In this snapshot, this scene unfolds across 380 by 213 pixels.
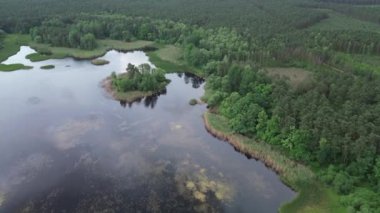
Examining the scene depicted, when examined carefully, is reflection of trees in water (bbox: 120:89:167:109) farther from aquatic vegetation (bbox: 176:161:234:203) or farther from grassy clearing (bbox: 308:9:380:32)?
grassy clearing (bbox: 308:9:380:32)

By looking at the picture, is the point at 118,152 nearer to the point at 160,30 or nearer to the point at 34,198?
the point at 34,198

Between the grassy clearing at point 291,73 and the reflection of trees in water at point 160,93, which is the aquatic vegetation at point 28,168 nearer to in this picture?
the reflection of trees in water at point 160,93

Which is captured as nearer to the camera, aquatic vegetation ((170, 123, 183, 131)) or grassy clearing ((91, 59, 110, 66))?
aquatic vegetation ((170, 123, 183, 131))

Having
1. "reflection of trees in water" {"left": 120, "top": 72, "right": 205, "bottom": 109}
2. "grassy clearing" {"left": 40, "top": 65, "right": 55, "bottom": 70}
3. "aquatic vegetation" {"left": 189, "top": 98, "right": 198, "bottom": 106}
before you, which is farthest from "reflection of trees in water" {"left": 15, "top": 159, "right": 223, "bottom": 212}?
"grassy clearing" {"left": 40, "top": 65, "right": 55, "bottom": 70}

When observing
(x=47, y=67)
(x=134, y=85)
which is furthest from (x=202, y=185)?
(x=47, y=67)

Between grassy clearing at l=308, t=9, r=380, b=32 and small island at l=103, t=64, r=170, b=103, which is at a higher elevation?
grassy clearing at l=308, t=9, r=380, b=32

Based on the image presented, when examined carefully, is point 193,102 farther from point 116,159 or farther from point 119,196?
point 119,196
